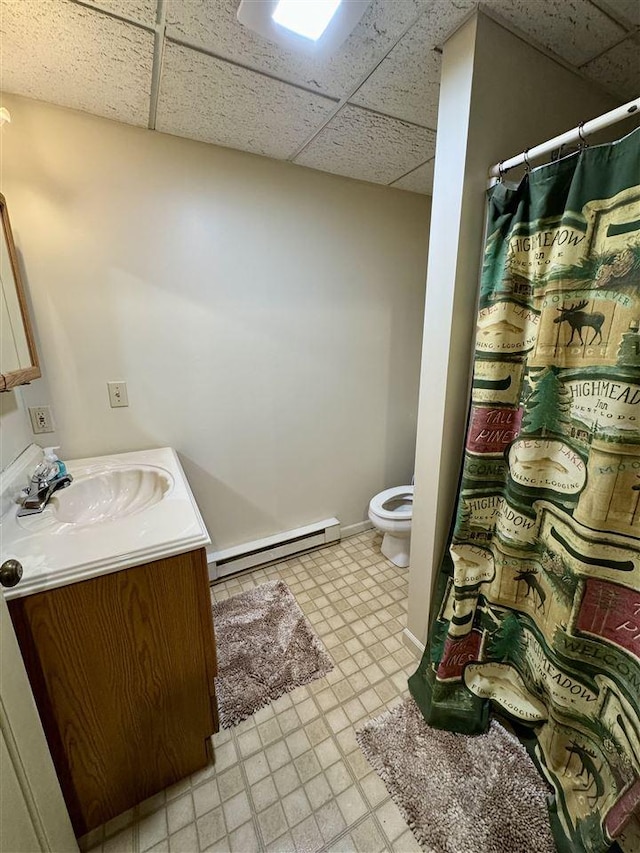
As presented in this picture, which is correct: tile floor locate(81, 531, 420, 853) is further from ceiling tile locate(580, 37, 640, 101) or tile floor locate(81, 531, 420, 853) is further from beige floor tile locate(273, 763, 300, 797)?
ceiling tile locate(580, 37, 640, 101)

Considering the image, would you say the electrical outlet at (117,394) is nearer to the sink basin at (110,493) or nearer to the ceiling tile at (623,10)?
the sink basin at (110,493)

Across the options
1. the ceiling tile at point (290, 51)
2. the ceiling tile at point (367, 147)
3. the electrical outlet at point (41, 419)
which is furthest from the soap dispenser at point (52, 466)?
the ceiling tile at point (367, 147)

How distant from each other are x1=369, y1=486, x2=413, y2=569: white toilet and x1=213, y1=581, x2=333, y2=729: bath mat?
0.68 m

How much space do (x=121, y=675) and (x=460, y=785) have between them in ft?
3.68

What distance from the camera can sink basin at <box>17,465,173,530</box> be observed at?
1.32 m

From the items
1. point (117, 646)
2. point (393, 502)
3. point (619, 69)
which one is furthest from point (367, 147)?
point (117, 646)

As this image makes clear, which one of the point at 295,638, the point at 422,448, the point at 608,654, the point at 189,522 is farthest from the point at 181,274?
the point at 608,654

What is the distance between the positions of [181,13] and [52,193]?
82 cm

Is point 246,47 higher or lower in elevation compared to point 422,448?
higher

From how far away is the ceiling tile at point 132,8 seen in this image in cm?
91

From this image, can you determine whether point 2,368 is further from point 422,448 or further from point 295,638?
point 295,638

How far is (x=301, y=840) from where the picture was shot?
1.03 m

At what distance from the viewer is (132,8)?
36.7 inches

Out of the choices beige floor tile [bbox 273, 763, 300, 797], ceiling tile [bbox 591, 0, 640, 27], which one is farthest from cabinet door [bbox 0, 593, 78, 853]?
ceiling tile [bbox 591, 0, 640, 27]
